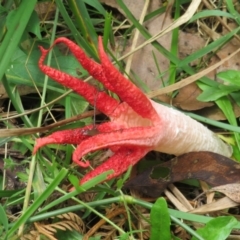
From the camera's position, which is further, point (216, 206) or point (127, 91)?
point (216, 206)

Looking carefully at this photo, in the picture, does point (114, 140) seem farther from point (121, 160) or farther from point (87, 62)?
point (87, 62)

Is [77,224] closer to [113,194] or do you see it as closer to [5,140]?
[113,194]

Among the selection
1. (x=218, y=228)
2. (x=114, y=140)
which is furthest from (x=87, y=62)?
(x=218, y=228)

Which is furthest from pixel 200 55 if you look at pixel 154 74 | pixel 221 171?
pixel 221 171

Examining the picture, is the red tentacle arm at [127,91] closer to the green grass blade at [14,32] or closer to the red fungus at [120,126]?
the red fungus at [120,126]

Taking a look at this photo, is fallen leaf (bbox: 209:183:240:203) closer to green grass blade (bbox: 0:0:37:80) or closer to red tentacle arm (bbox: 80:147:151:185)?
red tentacle arm (bbox: 80:147:151:185)

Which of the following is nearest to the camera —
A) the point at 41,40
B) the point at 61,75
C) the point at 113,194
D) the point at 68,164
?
the point at 61,75
